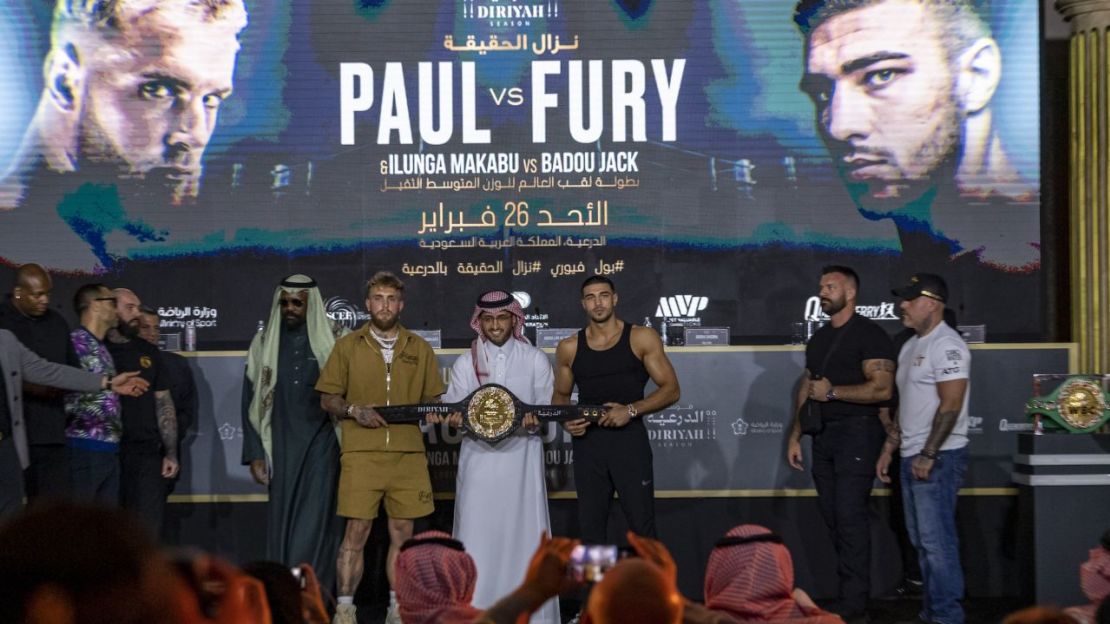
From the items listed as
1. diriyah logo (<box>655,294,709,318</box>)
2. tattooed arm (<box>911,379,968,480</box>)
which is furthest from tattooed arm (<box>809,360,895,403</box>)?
diriyah logo (<box>655,294,709,318</box>)

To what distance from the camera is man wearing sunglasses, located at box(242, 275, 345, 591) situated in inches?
253

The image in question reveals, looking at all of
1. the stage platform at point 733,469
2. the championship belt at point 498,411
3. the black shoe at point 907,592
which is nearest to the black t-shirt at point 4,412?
the stage platform at point 733,469

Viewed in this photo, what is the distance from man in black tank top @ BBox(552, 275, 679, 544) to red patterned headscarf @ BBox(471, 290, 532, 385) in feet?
1.10

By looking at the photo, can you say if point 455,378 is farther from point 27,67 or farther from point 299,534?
point 27,67

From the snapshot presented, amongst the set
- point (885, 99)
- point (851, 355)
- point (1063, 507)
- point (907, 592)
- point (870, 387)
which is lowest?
point (907, 592)

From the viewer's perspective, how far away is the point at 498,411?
240 inches

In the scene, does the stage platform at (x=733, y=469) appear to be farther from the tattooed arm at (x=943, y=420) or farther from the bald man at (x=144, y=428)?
the tattooed arm at (x=943, y=420)

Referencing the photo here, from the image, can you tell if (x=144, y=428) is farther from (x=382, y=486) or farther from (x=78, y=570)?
(x=78, y=570)

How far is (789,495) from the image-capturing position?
724 cm

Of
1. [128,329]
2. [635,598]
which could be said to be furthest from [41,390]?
[635,598]

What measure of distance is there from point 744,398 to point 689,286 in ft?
2.74

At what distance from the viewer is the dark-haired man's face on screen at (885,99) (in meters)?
7.75

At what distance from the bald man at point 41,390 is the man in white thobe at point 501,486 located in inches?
73.5

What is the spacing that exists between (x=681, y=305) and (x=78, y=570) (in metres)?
6.81
